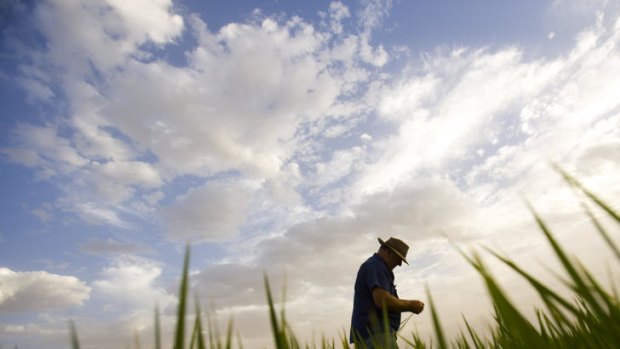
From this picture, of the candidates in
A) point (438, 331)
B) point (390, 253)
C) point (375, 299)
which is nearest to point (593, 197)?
point (438, 331)

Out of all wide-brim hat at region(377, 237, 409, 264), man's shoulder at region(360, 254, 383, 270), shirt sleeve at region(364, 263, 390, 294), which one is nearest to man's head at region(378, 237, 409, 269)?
wide-brim hat at region(377, 237, 409, 264)

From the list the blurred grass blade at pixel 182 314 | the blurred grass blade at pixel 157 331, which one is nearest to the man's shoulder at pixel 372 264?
the blurred grass blade at pixel 157 331

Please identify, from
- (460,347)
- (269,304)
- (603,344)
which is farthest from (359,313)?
(269,304)

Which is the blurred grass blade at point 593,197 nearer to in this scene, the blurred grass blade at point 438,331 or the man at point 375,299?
the blurred grass blade at point 438,331

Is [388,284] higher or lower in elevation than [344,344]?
higher

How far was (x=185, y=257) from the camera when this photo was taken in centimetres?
57

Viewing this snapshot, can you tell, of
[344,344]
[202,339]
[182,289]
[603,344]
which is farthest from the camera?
[344,344]

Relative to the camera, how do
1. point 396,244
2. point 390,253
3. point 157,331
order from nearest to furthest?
point 157,331, point 390,253, point 396,244

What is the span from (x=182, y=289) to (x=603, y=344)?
1.00m

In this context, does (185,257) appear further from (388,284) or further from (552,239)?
(388,284)

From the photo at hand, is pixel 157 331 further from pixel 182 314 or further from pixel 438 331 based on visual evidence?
pixel 438 331

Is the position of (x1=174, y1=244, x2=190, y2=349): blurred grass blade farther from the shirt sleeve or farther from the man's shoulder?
the man's shoulder

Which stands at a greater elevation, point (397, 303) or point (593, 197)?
point (397, 303)

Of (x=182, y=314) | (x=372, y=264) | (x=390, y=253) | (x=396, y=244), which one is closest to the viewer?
(x=182, y=314)
